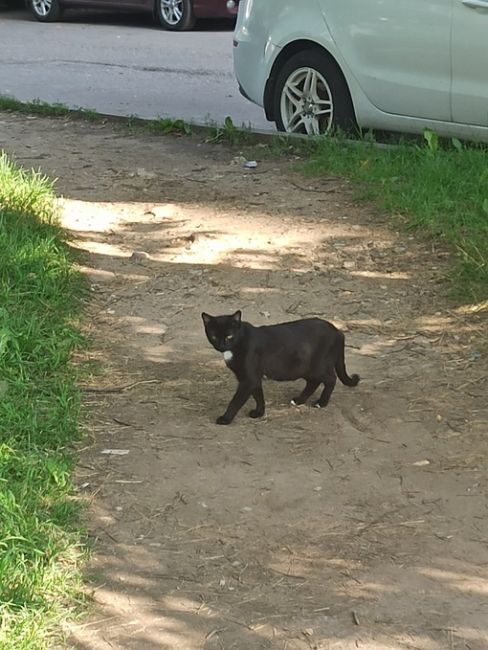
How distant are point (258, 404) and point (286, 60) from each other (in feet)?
15.3

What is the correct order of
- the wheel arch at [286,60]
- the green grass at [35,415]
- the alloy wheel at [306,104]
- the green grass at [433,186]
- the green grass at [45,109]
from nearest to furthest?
the green grass at [35,415] < the green grass at [433,186] < the wheel arch at [286,60] < the alloy wheel at [306,104] < the green grass at [45,109]

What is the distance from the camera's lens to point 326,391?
493 centimetres

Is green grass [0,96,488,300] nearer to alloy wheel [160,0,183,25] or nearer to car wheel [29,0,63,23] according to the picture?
alloy wheel [160,0,183,25]

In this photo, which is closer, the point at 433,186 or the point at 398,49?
the point at 433,186

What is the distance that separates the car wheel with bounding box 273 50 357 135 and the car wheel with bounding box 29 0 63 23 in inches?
366

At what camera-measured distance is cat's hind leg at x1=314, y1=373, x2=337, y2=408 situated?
16.1ft

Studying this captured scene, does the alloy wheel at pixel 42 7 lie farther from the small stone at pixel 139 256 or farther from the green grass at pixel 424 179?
the small stone at pixel 139 256

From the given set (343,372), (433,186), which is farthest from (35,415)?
(433,186)

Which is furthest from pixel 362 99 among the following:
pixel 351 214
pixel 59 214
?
pixel 59 214

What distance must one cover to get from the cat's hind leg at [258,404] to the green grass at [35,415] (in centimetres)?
75

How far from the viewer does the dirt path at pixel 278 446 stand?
11.6 feet

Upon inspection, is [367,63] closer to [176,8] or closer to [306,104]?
[306,104]

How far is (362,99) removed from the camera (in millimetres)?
8414

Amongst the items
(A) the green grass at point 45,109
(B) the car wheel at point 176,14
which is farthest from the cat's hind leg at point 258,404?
(B) the car wheel at point 176,14
